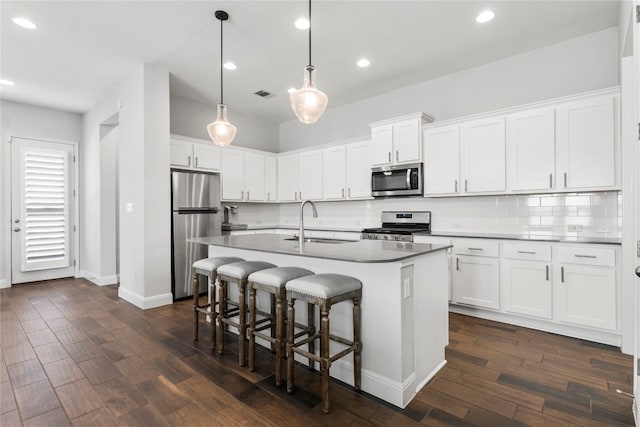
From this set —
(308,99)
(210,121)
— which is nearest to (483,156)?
(308,99)

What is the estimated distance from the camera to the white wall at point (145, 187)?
4.01m

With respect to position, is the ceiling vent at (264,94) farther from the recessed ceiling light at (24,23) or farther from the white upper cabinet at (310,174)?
the recessed ceiling light at (24,23)

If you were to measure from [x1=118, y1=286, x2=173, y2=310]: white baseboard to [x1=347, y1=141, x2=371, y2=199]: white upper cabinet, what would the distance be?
2926mm

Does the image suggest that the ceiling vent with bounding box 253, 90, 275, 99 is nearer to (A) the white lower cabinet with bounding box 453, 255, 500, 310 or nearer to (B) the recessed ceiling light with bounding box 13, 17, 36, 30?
(B) the recessed ceiling light with bounding box 13, 17, 36, 30

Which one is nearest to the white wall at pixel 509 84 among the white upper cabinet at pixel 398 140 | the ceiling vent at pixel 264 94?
the white upper cabinet at pixel 398 140

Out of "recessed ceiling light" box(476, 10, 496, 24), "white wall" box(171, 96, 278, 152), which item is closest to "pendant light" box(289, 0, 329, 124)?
"recessed ceiling light" box(476, 10, 496, 24)

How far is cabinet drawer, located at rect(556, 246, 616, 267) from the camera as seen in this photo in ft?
9.22

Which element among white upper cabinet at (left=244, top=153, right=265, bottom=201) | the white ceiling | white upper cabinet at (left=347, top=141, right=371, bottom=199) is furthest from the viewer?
white upper cabinet at (left=244, top=153, right=265, bottom=201)

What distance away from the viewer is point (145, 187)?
3994mm

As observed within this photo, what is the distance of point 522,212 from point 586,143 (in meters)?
0.93

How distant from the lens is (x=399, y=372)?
1954 millimetres

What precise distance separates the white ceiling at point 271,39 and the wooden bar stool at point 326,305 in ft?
7.86

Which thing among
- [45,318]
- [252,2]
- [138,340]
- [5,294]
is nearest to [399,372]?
[138,340]

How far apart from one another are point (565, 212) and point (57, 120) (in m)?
7.69
